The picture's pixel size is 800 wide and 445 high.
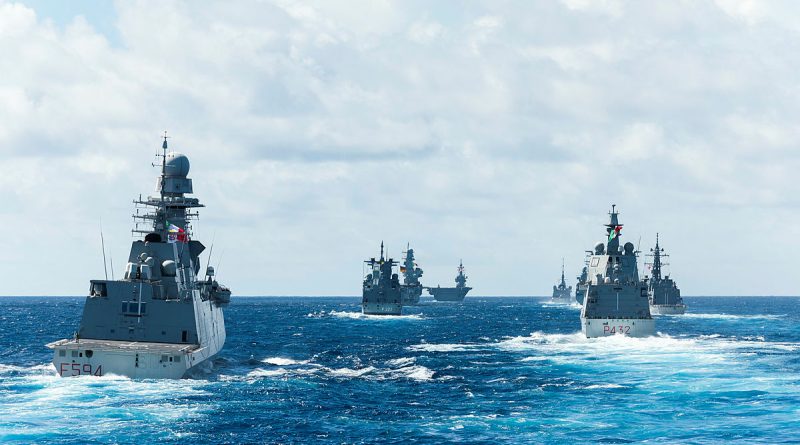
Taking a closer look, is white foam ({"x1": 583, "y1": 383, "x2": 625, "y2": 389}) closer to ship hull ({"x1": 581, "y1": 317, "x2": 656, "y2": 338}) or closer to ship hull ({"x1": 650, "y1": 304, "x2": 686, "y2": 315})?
ship hull ({"x1": 581, "y1": 317, "x2": 656, "y2": 338})

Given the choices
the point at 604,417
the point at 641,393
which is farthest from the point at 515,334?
the point at 604,417

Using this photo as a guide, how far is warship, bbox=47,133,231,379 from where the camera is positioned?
160 feet

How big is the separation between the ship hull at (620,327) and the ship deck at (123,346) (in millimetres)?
50531

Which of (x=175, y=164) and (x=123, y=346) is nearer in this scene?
(x=123, y=346)

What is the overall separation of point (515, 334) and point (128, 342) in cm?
6603

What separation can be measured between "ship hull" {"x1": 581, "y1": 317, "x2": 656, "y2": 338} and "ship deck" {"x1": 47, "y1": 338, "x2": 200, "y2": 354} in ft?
166

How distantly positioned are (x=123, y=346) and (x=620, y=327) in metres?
56.4

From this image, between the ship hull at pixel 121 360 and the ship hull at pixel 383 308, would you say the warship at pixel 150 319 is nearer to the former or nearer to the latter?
the ship hull at pixel 121 360

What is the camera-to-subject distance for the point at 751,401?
47.6 m

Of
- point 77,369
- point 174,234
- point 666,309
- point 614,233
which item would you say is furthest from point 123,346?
point 666,309

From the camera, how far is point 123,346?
5031 cm

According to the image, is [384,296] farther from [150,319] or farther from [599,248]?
[150,319]

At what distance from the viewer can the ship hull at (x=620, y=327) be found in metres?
89.0

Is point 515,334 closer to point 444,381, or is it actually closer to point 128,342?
point 444,381
